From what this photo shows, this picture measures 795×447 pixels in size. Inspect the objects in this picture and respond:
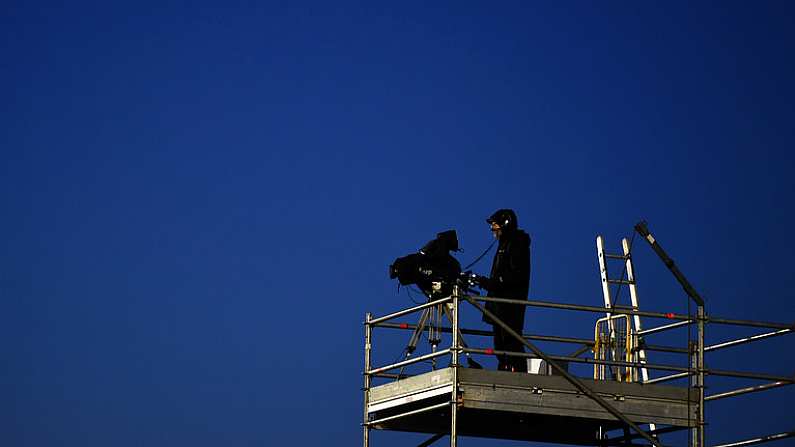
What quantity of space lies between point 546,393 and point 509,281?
1.84 meters

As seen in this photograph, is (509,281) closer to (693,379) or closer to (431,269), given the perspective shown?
(431,269)

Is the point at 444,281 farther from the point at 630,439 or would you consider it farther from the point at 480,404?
the point at 630,439

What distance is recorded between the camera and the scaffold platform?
2367 centimetres

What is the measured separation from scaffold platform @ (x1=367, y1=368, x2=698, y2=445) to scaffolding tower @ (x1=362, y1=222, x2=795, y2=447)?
0.01 m

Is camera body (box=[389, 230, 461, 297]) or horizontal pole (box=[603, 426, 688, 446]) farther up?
camera body (box=[389, 230, 461, 297])

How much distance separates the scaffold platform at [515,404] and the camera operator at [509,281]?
2.88 ft

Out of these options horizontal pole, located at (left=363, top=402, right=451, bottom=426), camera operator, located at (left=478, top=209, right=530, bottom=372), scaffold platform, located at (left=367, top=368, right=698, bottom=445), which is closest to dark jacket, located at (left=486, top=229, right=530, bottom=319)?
camera operator, located at (left=478, top=209, right=530, bottom=372)

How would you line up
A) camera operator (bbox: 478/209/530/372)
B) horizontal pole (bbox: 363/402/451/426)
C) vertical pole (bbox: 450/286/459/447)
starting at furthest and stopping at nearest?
camera operator (bbox: 478/209/530/372) < horizontal pole (bbox: 363/402/451/426) < vertical pole (bbox: 450/286/459/447)

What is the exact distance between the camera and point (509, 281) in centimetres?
2480

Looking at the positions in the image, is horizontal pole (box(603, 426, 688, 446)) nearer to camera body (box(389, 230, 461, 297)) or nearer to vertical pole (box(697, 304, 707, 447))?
vertical pole (box(697, 304, 707, 447))

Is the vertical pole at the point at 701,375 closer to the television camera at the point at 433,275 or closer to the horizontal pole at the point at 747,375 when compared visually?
the horizontal pole at the point at 747,375

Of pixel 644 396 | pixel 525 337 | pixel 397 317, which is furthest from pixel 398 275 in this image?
pixel 644 396

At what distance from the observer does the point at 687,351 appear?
995 inches

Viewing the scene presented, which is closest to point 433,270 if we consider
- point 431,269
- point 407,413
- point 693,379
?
point 431,269
